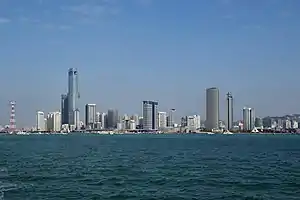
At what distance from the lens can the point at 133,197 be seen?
3400 cm

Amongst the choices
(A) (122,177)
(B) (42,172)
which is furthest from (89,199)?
(B) (42,172)

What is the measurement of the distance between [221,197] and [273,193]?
488 cm

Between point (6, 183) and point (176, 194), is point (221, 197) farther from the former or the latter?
point (6, 183)

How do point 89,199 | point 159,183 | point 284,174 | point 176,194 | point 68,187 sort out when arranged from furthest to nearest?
1. point 284,174
2. point 159,183
3. point 68,187
4. point 176,194
5. point 89,199

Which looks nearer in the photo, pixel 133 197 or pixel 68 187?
pixel 133 197

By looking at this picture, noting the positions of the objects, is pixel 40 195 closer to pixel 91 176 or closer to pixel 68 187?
pixel 68 187

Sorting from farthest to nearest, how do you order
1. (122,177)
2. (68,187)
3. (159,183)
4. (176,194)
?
(122,177)
(159,183)
(68,187)
(176,194)

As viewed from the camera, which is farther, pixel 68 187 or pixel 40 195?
pixel 68 187

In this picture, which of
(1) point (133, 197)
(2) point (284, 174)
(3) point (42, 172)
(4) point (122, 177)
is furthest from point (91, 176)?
(2) point (284, 174)

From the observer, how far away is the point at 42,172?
51.0 metres

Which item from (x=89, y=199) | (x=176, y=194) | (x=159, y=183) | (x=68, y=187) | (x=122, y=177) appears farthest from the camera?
(x=122, y=177)

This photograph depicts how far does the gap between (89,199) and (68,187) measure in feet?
20.4

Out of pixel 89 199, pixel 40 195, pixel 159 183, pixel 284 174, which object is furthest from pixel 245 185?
pixel 40 195

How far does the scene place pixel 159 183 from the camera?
4103 cm
